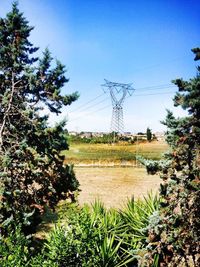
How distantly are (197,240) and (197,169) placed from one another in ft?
5.05

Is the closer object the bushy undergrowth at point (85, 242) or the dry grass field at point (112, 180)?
the bushy undergrowth at point (85, 242)

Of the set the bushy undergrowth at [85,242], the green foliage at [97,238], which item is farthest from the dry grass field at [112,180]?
the bushy undergrowth at [85,242]

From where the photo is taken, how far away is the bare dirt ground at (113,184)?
77.9 ft

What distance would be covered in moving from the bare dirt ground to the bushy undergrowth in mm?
8868

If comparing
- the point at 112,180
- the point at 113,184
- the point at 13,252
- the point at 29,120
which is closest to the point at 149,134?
the point at 112,180

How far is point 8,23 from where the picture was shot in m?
10.8

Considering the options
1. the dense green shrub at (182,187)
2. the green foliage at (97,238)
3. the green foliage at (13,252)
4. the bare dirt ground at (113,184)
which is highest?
the dense green shrub at (182,187)

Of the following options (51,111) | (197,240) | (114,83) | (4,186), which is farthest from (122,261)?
(114,83)

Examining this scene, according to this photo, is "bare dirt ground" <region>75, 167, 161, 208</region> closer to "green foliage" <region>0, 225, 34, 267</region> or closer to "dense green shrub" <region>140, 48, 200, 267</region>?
"dense green shrub" <region>140, 48, 200, 267</region>

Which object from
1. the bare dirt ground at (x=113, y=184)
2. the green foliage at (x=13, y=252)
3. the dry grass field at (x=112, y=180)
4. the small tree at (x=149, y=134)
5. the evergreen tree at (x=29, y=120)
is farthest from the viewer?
the small tree at (x=149, y=134)

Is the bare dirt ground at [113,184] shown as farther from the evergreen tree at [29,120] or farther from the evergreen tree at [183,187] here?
the evergreen tree at [183,187]

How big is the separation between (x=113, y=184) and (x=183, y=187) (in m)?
21.5

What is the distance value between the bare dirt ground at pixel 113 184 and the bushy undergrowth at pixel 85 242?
8868mm

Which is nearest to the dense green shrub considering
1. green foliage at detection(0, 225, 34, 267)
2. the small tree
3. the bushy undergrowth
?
the bushy undergrowth
